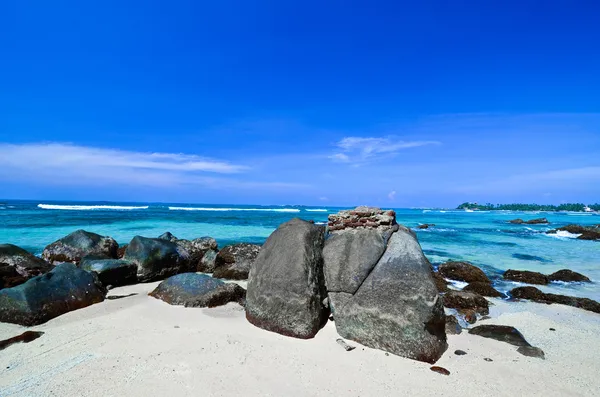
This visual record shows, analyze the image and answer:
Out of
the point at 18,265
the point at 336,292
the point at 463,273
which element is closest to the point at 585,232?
the point at 463,273

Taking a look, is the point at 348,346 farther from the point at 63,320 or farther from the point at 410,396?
the point at 63,320

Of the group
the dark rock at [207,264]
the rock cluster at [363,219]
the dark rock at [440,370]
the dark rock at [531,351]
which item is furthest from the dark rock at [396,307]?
the dark rock at [207,264]

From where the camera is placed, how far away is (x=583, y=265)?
17.4m

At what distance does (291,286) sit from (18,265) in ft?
34.8

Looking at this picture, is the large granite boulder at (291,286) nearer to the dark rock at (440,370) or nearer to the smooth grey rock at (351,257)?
the smooth grey rock at (351,257)

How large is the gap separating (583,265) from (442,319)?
1699 centimetres

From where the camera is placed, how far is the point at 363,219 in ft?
25.4

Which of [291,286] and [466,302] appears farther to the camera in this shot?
[466,302]

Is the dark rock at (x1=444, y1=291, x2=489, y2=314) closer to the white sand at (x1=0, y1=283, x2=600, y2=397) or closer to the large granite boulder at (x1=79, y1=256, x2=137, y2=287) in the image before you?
the white sand at (x1=0, y1=283, x2=600, y2=397)

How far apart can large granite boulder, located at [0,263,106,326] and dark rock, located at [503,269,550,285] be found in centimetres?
1559

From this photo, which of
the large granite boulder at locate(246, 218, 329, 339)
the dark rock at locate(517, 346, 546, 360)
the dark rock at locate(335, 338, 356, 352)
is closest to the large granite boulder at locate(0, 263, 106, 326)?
the large granite boulder at locate(246, 218, 329, 339)

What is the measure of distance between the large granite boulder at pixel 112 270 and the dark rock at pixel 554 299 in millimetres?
13433

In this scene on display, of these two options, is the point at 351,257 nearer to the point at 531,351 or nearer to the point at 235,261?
the point at 531,351

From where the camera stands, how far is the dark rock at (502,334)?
6.90m
